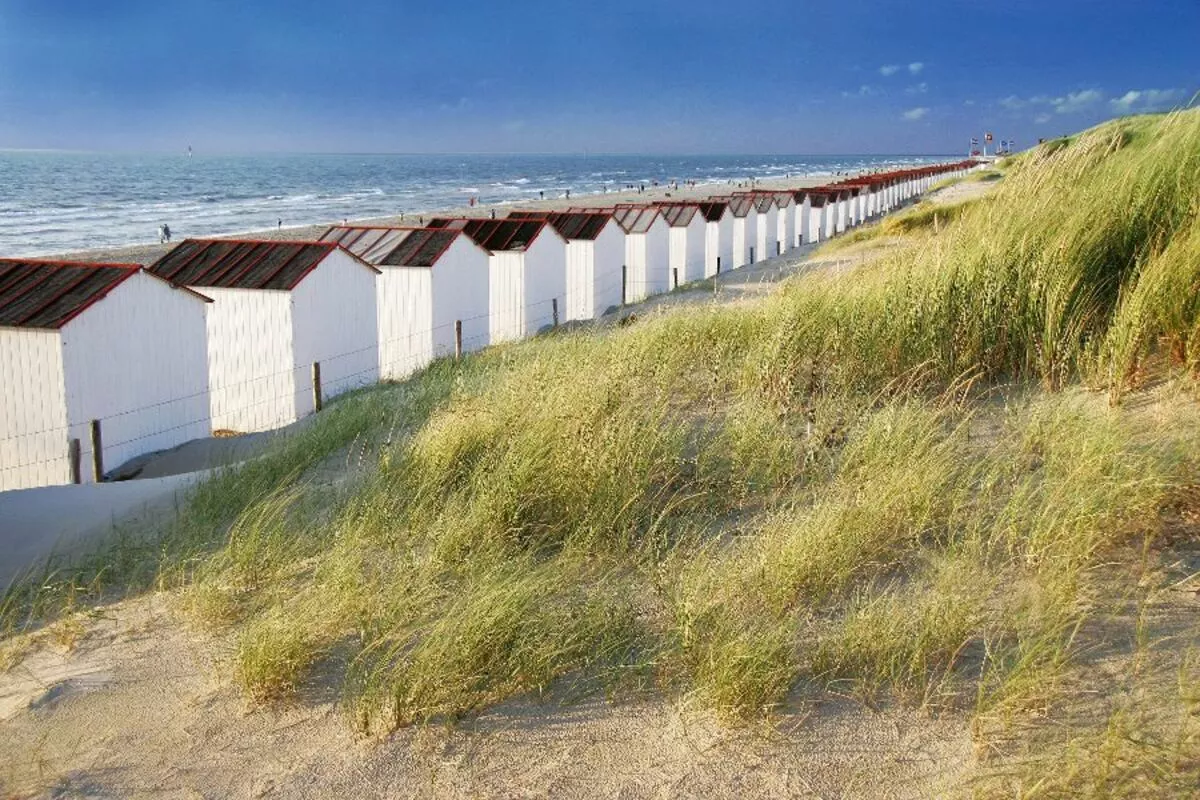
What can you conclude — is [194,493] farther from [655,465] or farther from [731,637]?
[731,637]

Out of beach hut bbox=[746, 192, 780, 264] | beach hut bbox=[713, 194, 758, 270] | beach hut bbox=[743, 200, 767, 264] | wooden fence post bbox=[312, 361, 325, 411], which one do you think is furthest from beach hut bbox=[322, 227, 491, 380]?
beach hut bbox=[746, 192, 780, 264]

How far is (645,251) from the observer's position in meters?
23.7

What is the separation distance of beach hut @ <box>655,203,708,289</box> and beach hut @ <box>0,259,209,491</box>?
14.8 meters

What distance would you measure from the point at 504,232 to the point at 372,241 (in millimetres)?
3262

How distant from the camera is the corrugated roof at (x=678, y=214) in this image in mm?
25922

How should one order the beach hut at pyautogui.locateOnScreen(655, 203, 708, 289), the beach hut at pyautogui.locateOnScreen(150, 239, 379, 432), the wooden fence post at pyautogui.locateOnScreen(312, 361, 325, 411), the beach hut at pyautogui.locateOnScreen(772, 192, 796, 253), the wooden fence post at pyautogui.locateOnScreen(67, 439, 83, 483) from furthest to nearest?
the beach hut at pyautogui.locateOnScreen(772, 192, 796, 253) → the beach hut at pyautogui.locateOnScreen(655, 203, 708, 289) → the beach hut at pyautogui.locateOnScreen(150, 239, 379, 432) → the wooden fence post at pyautogui.locateOnScreen(312, 361, 325, 411) → the wooden fence post at pyautogui.locateOnScreen(67, 439, 83, 483)

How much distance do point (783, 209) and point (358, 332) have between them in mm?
22897

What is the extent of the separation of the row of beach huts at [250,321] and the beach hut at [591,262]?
37 millimetres

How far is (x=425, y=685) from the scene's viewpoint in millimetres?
3990

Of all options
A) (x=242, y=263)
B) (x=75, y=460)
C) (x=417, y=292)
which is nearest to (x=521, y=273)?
(x=417, y=292)

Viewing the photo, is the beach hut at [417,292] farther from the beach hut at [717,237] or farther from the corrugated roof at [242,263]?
the beach hut at [717,237]

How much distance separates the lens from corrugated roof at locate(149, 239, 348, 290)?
1373 cm

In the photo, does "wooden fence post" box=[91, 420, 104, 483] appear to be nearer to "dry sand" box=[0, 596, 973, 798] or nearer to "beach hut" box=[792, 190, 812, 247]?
"dry sand" box=[0, 596, 973, 798]

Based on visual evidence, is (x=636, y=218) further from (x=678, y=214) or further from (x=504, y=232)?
(x=504, y=232)
